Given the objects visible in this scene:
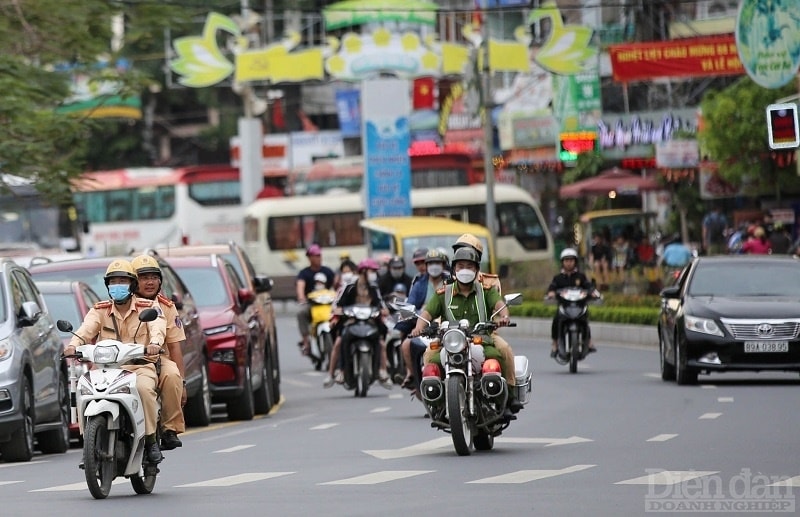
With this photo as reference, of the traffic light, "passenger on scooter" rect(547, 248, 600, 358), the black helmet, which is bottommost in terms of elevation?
"passenger on scooter" rect(547, 248, 600, 358)

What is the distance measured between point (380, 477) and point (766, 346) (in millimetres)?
10078

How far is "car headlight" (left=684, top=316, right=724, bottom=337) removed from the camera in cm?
2273

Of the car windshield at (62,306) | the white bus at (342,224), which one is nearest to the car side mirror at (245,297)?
the car windshield at (62,306)

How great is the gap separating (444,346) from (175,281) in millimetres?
5928

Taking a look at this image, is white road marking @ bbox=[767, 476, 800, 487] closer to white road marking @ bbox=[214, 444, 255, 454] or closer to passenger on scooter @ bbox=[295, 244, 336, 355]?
white road marking @ bbox=[214, 444, 255, 454]

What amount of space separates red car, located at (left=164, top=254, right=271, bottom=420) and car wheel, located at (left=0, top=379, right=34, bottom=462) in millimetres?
4468

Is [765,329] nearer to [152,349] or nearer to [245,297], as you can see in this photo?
[245,297]

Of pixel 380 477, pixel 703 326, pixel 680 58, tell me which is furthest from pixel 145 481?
pixel 680 58

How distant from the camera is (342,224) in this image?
198 feet

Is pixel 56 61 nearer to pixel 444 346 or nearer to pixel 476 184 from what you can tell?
pixel 444 346

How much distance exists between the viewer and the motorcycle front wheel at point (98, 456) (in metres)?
12.1

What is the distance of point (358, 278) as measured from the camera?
24766 millimetres

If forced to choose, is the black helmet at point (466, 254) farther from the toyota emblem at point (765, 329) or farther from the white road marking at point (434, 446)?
the toyota emblem at point (765, 329)

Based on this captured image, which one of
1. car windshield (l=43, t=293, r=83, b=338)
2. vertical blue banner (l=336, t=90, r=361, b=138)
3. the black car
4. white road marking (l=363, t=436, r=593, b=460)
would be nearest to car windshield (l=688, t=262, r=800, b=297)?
the black car
